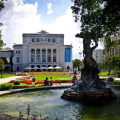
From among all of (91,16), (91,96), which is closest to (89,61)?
(91,96)

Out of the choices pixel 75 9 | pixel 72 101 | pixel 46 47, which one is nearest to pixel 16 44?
pixel 46 47

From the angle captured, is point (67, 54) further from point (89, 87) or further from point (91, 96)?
point (91, 96)

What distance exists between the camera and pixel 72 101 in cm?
1171

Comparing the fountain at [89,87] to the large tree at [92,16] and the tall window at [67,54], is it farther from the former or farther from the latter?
the tall window at [67,54]

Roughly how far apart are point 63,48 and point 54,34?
364 inches

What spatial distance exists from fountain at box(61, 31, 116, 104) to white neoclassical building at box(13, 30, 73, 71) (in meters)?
66.8

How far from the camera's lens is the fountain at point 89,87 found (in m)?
11.5

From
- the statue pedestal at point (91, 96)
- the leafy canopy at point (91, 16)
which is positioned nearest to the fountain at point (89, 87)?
the statue pedestal at point (91, 96)

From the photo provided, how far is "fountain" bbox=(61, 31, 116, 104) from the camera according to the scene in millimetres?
11469

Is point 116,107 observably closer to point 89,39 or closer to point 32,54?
point 89,39

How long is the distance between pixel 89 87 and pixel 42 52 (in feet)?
244

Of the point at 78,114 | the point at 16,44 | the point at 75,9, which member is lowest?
the point at 78,114

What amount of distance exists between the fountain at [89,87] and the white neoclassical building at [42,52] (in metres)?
66.8

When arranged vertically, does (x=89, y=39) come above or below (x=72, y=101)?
above
